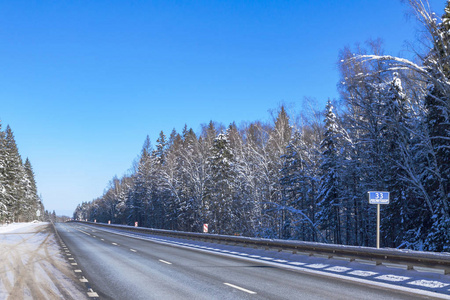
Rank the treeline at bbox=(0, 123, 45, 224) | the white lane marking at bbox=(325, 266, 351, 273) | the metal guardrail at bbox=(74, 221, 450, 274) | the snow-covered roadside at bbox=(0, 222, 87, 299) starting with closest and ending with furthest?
the snow-covered roadside at bbox=(0, 222, 87, 299), the metal guardrail at bbox=(74, 221, 450, 274), the white lane marking at bbox=(325, 266, 351, 273), the treeline at bbox=(0, 123, 45, 224)

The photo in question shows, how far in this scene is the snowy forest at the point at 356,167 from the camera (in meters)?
20.5

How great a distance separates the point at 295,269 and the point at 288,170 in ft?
75.0

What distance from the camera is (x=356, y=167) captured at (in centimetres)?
2628

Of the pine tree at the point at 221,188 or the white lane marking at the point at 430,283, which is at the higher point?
the pine tree at the point at 221,188

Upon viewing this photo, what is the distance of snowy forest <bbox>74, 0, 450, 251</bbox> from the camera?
20.5m

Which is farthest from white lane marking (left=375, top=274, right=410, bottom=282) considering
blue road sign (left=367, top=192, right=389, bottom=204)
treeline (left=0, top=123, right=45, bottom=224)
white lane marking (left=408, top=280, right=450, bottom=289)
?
treeline (left=0, top=123, right=45, bottom=224)

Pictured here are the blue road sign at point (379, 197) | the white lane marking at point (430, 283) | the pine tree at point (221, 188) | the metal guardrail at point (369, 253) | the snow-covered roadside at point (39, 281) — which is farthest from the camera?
the pine tree at point (221, 188)

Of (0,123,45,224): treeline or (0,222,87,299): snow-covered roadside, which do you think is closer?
(0,222,87,299): snow-covered roadside

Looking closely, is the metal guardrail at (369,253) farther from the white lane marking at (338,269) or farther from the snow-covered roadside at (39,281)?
the snow-covered roadside at (39,281)

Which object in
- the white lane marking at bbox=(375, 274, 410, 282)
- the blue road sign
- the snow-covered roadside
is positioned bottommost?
the snow-covered roadside

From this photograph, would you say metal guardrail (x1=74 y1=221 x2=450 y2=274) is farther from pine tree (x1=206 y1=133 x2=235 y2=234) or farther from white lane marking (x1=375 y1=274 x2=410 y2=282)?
pine tree (x1=206 y1=133 x2=235 y2=234)

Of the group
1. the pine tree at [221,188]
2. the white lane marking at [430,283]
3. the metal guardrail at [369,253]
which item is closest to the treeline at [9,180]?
the pine tree at [221,188]

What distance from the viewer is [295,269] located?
13.6 m

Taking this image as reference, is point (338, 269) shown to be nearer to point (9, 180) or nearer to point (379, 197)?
point (379, 197)
